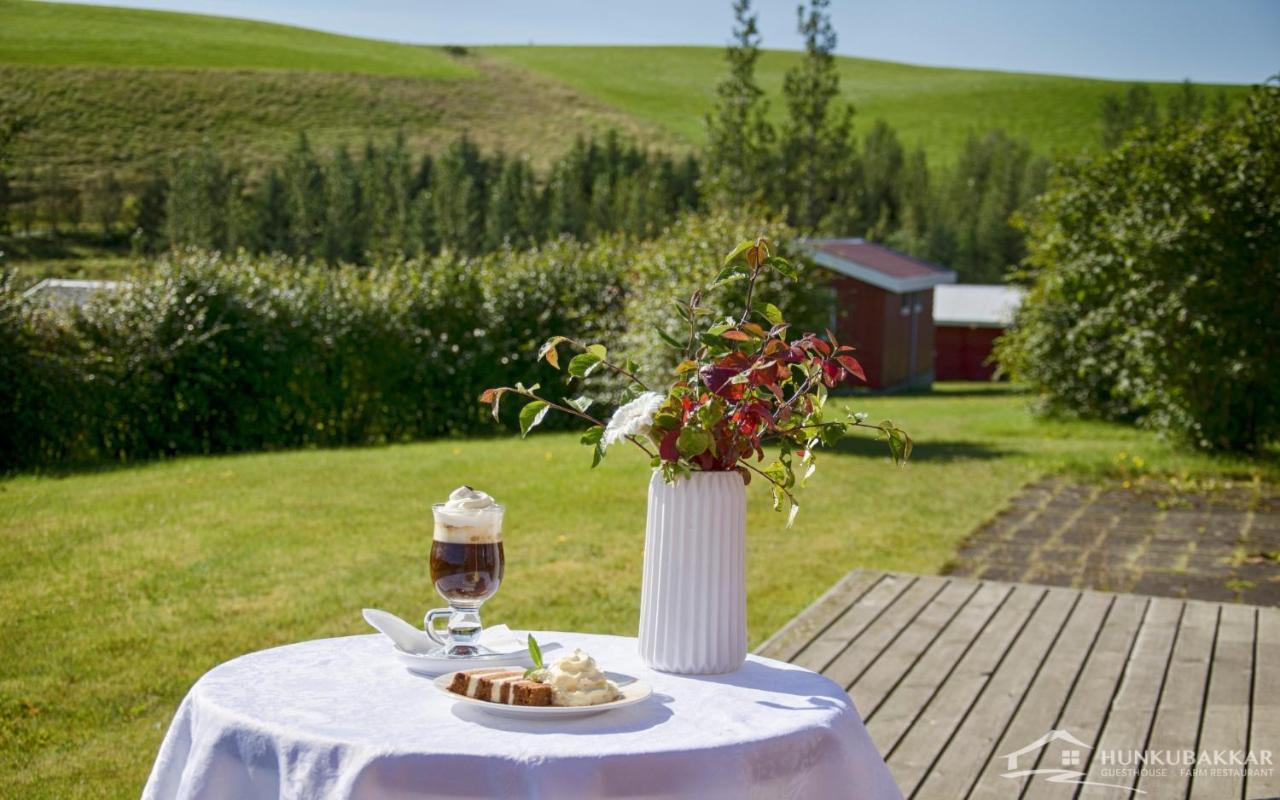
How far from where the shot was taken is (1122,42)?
132 ft

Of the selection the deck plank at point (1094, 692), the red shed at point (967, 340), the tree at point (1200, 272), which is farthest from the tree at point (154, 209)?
the red shed at point (967, 340)

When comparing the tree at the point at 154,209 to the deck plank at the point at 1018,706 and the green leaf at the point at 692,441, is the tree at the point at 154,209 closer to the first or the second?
the deck plank at the point at 1018,706

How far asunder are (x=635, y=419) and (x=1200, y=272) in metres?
11.3

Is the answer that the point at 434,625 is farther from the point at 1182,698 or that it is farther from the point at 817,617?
the point at 817,617

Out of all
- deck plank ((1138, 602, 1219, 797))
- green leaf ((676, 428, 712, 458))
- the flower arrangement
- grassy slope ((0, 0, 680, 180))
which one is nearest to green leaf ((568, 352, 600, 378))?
the flower arrangement

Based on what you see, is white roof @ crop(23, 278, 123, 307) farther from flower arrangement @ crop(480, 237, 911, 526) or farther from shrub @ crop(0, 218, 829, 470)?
flower arrangement @ crop(480, 237, 911, 526)

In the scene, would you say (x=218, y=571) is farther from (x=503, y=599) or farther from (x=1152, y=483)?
(x=1152, y=483)

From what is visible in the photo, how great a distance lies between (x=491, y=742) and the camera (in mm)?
2225

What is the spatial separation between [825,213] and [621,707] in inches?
1521

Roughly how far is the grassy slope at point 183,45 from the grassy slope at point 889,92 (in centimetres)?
1242

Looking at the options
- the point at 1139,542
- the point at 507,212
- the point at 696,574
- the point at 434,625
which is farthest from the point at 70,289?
the point at 507,212

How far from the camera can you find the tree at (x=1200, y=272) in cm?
1242

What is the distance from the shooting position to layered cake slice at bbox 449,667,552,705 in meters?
2.37

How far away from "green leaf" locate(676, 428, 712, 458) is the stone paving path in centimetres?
543
